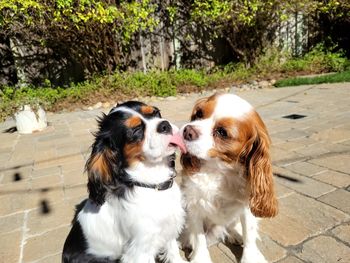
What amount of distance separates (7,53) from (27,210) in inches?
313

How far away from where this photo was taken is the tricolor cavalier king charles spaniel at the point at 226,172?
2.19m

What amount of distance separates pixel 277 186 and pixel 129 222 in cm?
187

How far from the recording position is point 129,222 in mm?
2076

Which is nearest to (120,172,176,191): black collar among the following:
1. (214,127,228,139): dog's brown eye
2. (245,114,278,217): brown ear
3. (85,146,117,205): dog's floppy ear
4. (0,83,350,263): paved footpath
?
(85,146,117,205): dog's floppy ear

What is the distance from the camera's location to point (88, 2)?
8375 millimetres

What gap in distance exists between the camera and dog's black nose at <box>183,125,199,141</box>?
221cm

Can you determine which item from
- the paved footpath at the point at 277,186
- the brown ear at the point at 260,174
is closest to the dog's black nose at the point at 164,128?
the brown ear at the point at 260,174

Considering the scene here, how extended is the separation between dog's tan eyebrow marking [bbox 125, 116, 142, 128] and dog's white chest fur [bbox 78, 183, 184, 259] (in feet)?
1.38

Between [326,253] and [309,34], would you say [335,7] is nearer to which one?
[309,34]

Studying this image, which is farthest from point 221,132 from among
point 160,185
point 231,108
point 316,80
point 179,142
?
point 316,80

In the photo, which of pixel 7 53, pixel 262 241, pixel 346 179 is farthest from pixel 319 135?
pixel 7 53

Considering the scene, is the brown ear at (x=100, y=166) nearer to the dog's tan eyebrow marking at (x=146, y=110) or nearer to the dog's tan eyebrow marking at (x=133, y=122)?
the dog's tan eyebrow marking at (x=133, y=122)

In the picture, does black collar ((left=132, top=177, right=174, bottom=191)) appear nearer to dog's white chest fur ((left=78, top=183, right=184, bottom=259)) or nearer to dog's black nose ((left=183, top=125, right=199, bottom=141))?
dog's white chest fur ((left=78, top=183, right=184, bottom=259))

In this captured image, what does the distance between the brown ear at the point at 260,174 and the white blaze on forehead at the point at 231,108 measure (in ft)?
0.36
